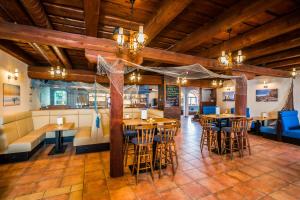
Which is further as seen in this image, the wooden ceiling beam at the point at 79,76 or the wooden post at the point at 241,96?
the wooden ceiling beam at the point at 79,76

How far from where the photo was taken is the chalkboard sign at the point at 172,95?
25.2ft

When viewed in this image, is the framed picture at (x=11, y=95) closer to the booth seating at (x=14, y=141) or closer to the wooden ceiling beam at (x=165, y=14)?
the booth seating at (x=14, y=141)

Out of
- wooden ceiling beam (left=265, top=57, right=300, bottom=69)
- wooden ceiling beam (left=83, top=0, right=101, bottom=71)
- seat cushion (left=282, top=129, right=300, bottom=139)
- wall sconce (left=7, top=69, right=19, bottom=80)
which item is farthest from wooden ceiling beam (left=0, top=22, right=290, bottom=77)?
seat cushion (left=282, top=129, right=300, bottom=139)

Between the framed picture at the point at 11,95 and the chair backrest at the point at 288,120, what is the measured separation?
25.6 ft

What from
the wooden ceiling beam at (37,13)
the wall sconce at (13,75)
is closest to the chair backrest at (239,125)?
the wooden ceiling beam at (37,13)

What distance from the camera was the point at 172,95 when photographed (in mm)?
7754

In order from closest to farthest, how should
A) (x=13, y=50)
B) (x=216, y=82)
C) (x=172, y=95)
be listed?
(x=13, y=50), (x=172, y=95), (x=216, y=82)

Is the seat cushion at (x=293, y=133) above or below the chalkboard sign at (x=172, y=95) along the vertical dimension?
below

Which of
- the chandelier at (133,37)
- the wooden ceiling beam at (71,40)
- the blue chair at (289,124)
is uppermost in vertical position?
the wooden ceiling beam at (71,40)

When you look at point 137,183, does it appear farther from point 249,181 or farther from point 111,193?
point 249,181

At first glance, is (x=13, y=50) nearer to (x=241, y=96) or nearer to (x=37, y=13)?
(x=37, y=13)

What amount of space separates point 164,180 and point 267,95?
6.43 m

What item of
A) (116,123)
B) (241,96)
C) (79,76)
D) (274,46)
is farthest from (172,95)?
(116,123)

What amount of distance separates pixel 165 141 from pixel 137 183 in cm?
84
